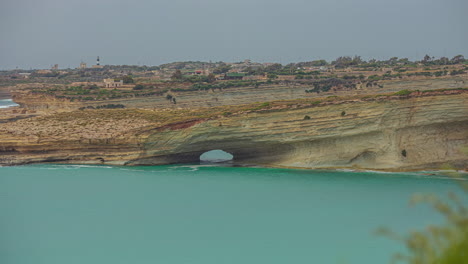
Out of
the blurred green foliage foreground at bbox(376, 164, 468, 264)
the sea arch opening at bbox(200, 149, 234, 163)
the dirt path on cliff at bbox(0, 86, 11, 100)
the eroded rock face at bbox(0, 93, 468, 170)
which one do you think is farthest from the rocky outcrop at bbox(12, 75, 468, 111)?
the blurred green foliage foreground at bbox(376, 164, 468, 264)

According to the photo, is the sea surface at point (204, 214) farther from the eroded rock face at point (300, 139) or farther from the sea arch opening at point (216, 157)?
the sea arch opening at point (216, 157)

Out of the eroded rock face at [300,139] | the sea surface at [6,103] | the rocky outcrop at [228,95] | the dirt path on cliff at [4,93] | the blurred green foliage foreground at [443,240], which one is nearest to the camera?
the blurred green foliage foreground at [443,240]

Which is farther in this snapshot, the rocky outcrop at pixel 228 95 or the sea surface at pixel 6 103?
the sea surface at pixel 6 103

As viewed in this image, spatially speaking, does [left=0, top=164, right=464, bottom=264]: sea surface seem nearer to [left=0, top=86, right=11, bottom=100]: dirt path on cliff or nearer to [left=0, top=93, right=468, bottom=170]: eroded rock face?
[left=0, top=93, right=468, bottom=170]: eroded rock face

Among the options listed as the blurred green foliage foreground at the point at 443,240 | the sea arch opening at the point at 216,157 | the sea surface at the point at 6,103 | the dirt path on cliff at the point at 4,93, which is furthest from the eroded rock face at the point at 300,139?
the dirt path on cliff at the point at 4,93

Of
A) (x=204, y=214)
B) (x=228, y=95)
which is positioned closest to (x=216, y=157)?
(x=228, y=95)

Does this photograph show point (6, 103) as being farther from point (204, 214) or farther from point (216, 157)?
point (204, 214)
